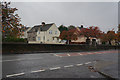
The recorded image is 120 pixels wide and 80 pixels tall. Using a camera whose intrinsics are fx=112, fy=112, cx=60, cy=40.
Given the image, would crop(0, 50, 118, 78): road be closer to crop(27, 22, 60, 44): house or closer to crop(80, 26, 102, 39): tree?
crop(80, 26, 102, 39): tree

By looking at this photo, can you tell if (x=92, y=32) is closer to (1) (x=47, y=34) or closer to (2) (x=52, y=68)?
(1) (x=47, y=34)

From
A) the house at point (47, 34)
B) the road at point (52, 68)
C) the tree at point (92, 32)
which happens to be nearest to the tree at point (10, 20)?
the road at point (52, 68)

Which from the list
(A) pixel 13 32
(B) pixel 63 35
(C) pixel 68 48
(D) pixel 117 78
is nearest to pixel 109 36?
(B) pixel 63 35

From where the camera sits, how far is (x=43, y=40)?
51688 mm

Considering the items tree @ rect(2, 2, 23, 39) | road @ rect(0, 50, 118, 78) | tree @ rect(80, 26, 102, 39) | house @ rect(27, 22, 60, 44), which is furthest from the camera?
house @ rect(27, 22, 60, 44)

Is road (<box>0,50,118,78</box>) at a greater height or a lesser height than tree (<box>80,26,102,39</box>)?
lesser

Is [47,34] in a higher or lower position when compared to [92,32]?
higher

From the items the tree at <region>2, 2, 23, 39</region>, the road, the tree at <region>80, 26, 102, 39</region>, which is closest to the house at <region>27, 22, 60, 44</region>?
the tree at <region>80, 26, 102, 39</region>

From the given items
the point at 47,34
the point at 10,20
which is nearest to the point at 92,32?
the point at 47,34

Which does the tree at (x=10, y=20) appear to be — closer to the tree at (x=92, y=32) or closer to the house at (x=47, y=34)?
the tree at (x=92, y=32)

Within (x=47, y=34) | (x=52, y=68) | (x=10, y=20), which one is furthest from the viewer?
(x=47, y=34)

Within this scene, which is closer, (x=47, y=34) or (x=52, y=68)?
(x=52, y=68)

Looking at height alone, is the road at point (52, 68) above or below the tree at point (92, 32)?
below

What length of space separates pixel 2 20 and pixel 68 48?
13461 millimetres
